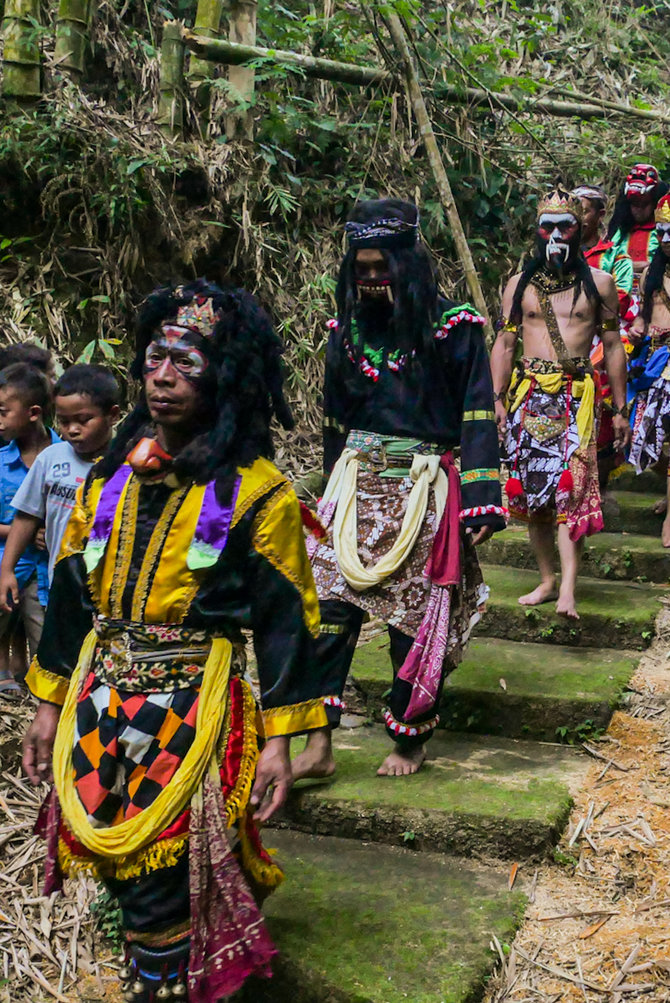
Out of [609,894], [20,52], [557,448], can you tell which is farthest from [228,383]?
[20,52]

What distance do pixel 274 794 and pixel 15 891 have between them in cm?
150

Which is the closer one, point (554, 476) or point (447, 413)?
point (447, 413)

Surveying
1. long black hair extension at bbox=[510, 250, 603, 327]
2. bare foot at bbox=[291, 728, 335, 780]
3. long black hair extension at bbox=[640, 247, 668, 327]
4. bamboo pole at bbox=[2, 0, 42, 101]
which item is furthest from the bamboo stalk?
bare foot at bbox=[291, 728, 335, 780]

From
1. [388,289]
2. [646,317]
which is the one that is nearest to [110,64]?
[646,317]

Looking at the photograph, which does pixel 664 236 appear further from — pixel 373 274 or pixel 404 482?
pixel 404 482

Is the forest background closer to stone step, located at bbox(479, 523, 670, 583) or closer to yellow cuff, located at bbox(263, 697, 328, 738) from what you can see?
stone step, located at bbox(479, 523, 670, 583)

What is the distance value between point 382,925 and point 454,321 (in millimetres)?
2024

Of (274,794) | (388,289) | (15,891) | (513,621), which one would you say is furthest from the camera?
(513,621)

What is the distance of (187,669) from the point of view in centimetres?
251

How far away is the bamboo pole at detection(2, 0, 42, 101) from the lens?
6.41 m

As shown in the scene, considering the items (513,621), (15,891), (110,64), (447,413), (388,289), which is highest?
(110,64)

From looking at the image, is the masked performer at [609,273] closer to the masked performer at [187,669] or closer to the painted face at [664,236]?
the painted face at [664,236]

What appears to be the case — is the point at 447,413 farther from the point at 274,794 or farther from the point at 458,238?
the point at 458,238

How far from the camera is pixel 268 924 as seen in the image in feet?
9.95
